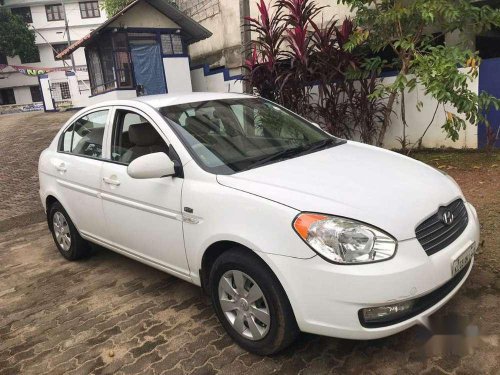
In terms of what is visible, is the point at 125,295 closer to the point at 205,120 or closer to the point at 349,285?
the point at 205,120

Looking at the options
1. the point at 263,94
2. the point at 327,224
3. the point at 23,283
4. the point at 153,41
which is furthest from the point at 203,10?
the point at 327,224

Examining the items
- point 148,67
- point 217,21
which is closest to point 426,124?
point 217,21

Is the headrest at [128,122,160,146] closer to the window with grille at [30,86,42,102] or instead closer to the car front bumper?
the car front bumper

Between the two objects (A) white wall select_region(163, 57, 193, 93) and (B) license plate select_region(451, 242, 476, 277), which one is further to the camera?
(A) white wall select_region(163, 57, 193, 93)

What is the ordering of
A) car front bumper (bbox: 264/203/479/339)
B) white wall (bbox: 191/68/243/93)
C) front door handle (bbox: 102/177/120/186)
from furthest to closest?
white wall (bbox: 191/68/243/93), front door handle (bbox: 102/177/120/186), car front bumper (bbox: 264/203/479/339)

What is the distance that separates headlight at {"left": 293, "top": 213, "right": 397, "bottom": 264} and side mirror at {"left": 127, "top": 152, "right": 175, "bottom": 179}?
1.06m

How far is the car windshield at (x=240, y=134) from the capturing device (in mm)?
3020

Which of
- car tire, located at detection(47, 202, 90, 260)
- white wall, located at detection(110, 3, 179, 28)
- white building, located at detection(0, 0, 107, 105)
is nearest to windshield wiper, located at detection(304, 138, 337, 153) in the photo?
car tire, located at detection(47, 202, 90, 260)

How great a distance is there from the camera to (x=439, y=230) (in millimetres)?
2479

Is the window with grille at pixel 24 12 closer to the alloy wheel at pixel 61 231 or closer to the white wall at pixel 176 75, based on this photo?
the white wall at pixel 176 75

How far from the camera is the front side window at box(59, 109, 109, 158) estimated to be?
3889 millimetres

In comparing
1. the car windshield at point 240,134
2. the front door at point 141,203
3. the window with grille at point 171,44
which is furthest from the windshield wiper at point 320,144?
the window with grille at point 171,44

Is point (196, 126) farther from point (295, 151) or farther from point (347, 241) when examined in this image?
point (347, 241)

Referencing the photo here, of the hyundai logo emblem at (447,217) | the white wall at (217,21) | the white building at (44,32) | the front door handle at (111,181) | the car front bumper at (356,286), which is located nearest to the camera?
the car front bumper at (356,286)
